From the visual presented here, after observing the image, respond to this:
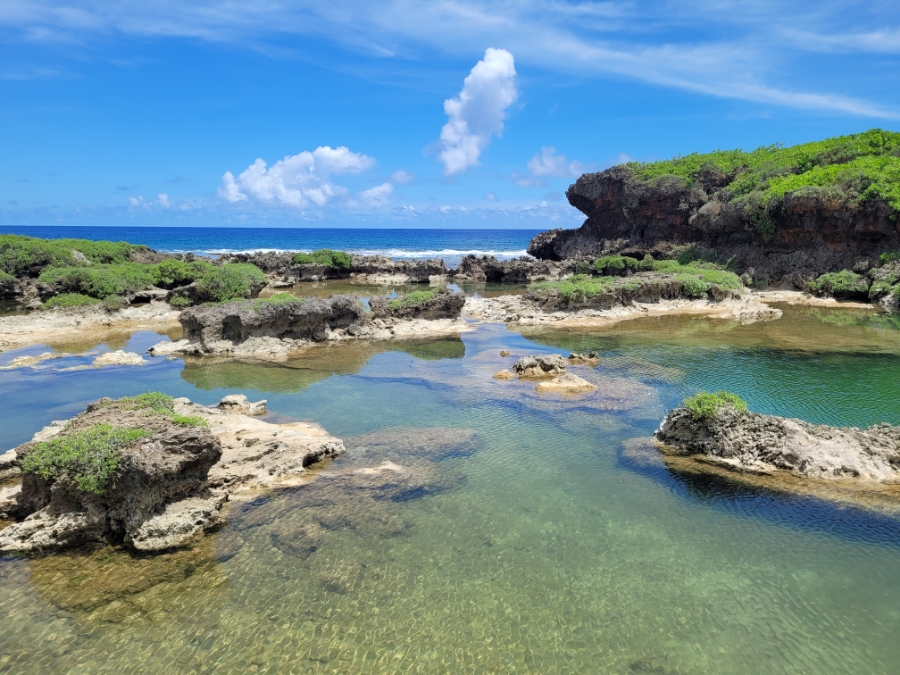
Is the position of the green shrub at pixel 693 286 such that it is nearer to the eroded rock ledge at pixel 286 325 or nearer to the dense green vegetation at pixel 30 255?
the eroded rock ledge at pixel 286 325

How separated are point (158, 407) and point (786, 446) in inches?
708

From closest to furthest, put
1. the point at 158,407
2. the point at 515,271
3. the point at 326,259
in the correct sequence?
the point at 158,407 → the point at 515,271 → the point at 326,259

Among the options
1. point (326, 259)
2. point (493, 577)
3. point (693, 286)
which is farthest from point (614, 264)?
point (493, 577)

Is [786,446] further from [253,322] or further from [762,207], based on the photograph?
[762,207]

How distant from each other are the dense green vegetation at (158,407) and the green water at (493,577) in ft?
9.26

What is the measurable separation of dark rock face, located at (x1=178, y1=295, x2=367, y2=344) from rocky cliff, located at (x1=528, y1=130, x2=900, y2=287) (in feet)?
148

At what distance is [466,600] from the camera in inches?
404

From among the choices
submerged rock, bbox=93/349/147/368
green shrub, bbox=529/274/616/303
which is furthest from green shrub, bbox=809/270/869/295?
submerged rock, bbox=93/349/147/368

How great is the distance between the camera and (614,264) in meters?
61.9

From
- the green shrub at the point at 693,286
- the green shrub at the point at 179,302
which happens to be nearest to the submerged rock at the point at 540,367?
the green shrub at the point at 693,286

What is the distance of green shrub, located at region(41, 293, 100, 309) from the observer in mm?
36625

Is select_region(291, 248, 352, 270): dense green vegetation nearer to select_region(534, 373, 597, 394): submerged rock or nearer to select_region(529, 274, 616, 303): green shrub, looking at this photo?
select_region(529, 274, 616, 303): green shrub

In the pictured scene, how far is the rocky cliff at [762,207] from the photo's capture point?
49.0 m

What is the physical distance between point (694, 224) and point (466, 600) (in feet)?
204
